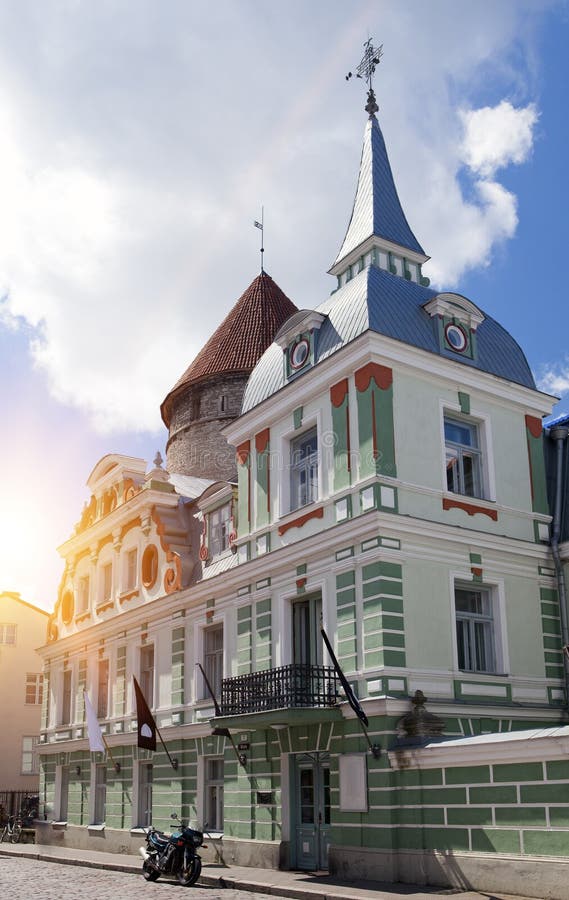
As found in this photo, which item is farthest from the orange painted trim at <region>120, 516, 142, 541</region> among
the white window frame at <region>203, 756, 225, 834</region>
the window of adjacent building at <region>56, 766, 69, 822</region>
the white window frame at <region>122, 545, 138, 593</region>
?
the white window frame at <region>203, 756, 225, 834</region>

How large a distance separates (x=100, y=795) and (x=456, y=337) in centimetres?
1681

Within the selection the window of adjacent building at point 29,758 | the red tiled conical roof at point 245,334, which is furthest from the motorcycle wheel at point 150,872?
the window of adjacent building at point 29,758

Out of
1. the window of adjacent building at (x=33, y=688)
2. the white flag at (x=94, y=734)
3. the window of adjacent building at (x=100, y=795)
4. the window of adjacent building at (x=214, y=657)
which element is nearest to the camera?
the window of adjacent building at (x=214, y=657)

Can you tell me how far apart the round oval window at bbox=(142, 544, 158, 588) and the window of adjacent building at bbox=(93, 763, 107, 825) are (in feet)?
18.4

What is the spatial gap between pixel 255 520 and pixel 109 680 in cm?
896

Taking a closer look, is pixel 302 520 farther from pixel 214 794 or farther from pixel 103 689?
pixel 103 689

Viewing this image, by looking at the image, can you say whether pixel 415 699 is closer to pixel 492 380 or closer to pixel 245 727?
pixel 245 727

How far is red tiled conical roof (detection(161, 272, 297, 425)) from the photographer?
3509 centimetres

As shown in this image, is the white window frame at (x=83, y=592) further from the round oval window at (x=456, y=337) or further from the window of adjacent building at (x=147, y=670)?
the round oval window at (x=456, y=337)

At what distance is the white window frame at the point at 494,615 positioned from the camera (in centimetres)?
1945

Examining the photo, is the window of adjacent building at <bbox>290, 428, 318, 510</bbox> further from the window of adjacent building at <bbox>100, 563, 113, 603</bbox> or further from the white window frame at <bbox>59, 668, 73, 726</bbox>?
the white window frame at <bbox>59, 668, 73, 726</bbox>

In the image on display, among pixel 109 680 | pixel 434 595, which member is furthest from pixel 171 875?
pixel 109 680

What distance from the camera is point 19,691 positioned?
158ft

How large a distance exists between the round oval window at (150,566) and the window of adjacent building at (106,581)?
2.84 metres
